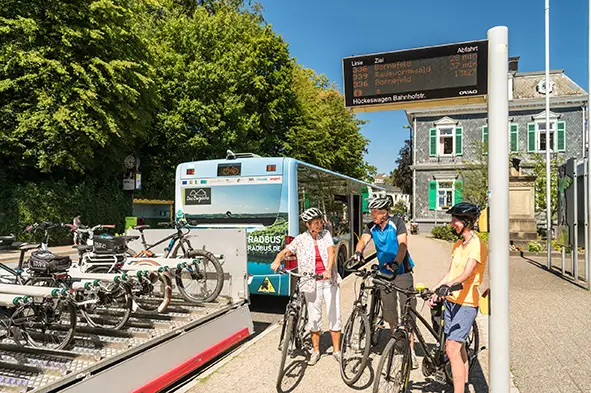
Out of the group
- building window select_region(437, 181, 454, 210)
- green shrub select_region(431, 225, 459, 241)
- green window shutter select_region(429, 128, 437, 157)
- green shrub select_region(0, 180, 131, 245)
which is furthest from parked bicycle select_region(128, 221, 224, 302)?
green window shutter select_region(429, 128, 437, 157)

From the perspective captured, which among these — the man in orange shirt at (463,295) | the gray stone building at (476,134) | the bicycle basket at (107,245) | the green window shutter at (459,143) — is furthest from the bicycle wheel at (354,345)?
the green window shutter at (459,143)

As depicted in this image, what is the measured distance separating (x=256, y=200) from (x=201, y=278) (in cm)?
201

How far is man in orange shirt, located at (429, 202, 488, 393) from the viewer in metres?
4.00

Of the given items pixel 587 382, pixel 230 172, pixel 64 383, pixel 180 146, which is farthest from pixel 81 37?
pixel 587 382

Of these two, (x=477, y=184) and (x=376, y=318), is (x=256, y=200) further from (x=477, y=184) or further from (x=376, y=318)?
(x=477, y=184)

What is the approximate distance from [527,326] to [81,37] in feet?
67.2

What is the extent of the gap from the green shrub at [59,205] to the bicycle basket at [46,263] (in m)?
17.8

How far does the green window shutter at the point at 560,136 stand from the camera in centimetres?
3409

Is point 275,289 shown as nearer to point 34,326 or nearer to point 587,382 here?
point 34,326

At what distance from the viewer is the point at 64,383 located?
11.3 feet

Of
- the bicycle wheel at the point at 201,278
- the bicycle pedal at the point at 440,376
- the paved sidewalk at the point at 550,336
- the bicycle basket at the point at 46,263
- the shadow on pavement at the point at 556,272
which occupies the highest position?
the bicycle basket at the point at 46,263

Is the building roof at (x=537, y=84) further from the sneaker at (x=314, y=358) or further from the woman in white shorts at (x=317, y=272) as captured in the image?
the sneaker at (x=314, y=358)

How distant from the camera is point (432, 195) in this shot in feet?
119

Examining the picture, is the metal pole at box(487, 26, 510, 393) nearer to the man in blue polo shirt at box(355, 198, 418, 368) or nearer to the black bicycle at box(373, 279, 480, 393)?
the black bicycle at box(373, 279, 480, 393)
